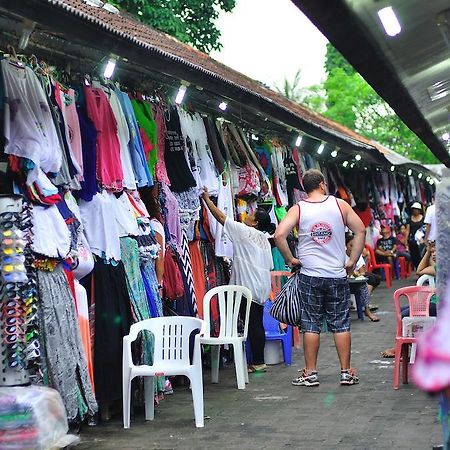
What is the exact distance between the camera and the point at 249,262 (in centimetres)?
969

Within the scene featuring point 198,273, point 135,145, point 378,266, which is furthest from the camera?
point 378,266

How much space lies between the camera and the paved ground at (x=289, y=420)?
630 cm

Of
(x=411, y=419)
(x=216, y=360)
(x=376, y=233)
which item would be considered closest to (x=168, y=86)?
(x=216, y=360)

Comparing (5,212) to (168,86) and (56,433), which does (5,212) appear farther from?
(168,86)

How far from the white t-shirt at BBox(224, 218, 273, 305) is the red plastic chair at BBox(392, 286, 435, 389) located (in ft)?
5.48

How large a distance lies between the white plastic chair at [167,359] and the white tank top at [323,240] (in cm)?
135

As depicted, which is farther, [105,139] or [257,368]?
[257,368]

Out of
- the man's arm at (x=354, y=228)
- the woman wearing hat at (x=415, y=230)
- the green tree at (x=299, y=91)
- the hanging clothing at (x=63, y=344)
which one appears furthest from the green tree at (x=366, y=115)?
the hanging clothing at (x=63, y=344)

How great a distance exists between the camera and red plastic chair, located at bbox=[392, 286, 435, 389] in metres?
8.15

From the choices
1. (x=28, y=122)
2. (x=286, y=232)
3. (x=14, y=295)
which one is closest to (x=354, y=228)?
(x=286, y=232)

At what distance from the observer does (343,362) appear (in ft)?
27.7

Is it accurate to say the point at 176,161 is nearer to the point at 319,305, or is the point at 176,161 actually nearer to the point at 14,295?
the point at 319,305

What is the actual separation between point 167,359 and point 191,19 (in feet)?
55.0

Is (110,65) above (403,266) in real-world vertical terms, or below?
above
